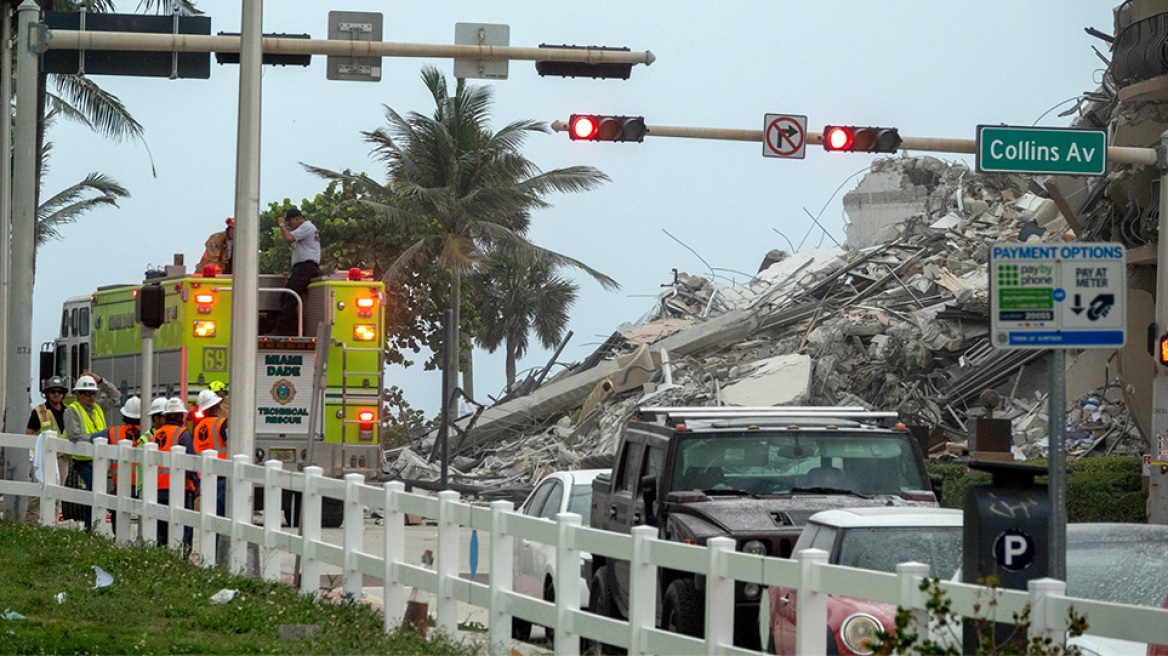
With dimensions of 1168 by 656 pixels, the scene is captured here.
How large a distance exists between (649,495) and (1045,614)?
18.5ft

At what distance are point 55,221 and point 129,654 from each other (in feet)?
143

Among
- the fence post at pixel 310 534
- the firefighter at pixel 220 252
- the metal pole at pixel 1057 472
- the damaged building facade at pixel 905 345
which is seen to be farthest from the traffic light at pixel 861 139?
the metal pole at pixel 1057 472

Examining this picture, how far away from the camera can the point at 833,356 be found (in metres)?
37.5

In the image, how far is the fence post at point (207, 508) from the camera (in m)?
14.6

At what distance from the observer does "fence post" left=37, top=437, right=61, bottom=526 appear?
59.7 feet

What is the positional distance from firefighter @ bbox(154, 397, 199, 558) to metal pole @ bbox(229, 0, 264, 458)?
1520 millimetres

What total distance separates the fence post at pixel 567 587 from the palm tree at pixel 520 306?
49.3 m

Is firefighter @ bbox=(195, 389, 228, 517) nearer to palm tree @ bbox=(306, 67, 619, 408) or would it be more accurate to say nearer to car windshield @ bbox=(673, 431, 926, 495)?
car windshield @ bbox=(673, 431, 926, 495)

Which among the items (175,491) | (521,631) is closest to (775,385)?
(175,491)

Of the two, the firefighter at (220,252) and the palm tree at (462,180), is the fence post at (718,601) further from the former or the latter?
the palm tree at (462,180)

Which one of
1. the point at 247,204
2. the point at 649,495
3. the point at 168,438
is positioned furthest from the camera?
the point at 168,438

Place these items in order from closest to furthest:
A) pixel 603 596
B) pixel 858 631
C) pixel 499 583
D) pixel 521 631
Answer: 1. pixel 858 631
2. pixel 499 583
3. pixel 603 596
4. pixel 521 631

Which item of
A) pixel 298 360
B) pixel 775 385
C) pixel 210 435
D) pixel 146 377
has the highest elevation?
pixel 298 360

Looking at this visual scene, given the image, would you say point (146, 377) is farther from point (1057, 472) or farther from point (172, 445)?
point (1057, 472)
